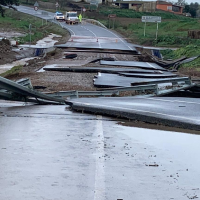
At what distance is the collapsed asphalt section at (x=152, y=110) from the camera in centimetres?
1079

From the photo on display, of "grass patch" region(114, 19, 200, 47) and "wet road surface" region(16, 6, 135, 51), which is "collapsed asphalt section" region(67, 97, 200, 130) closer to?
"wet road surface" region(16, 6, 135, 51)

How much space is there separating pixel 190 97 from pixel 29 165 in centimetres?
951

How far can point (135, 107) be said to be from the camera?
12.1 metres

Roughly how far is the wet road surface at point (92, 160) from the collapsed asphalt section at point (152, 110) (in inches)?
20.3

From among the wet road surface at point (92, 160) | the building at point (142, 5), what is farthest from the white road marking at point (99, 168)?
the building at point (142, 5)

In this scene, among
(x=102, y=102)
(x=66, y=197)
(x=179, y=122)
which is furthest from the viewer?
(x=102, y=102)

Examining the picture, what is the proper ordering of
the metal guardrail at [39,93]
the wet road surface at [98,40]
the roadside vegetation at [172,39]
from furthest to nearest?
the wet road surface at [98,40] → the roadside vegetation at [172,39] → the metal guardrail at [39,93]

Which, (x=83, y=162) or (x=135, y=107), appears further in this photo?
(x=135, y=107)

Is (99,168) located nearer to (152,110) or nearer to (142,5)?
(152,110)

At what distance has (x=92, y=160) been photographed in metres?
7.63

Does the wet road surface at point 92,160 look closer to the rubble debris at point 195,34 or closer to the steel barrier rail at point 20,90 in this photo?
the steel barrier rail at point 20,90

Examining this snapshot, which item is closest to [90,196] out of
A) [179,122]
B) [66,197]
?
[66,197]

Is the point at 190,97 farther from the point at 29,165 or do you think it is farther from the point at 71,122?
the point at 29,165

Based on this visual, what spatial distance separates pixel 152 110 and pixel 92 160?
441cm
